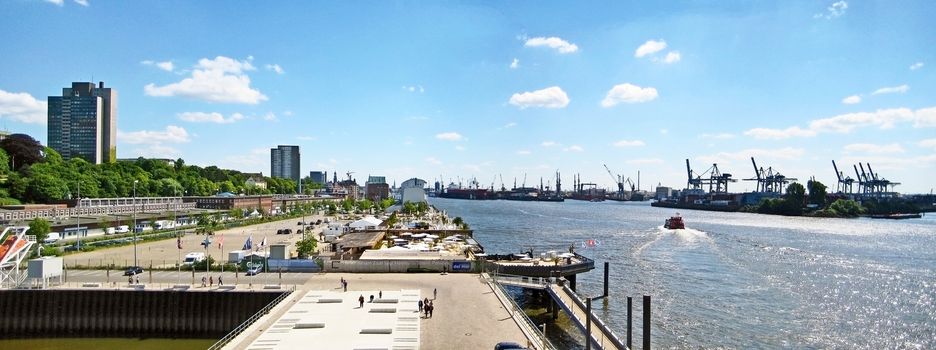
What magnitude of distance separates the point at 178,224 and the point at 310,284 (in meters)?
68.5

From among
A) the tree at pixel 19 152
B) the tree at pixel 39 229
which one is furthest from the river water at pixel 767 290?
the tree at pixel 19 152

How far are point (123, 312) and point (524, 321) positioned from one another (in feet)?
79.2

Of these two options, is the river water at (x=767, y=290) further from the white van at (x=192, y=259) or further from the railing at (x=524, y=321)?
the white van at (x=192, y=259)

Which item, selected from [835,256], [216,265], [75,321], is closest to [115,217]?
[216,265]

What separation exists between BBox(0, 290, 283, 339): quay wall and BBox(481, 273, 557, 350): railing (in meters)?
13.2

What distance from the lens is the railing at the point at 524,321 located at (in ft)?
91.5

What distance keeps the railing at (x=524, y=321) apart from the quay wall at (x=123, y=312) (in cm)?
1315

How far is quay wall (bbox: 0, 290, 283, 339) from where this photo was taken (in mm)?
37250

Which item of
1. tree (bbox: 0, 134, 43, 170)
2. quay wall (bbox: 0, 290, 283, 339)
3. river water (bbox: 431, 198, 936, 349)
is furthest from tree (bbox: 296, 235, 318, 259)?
tree (bbox: 0, 134, 43, 170)

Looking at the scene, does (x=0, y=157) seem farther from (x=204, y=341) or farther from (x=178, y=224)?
(x=204, y=341)

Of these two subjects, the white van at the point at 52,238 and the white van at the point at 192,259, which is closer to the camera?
the white van at the point at 192,259

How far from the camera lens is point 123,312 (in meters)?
37.7

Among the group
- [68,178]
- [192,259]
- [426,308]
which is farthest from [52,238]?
[68,178]

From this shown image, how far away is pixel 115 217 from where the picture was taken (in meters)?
89.4
